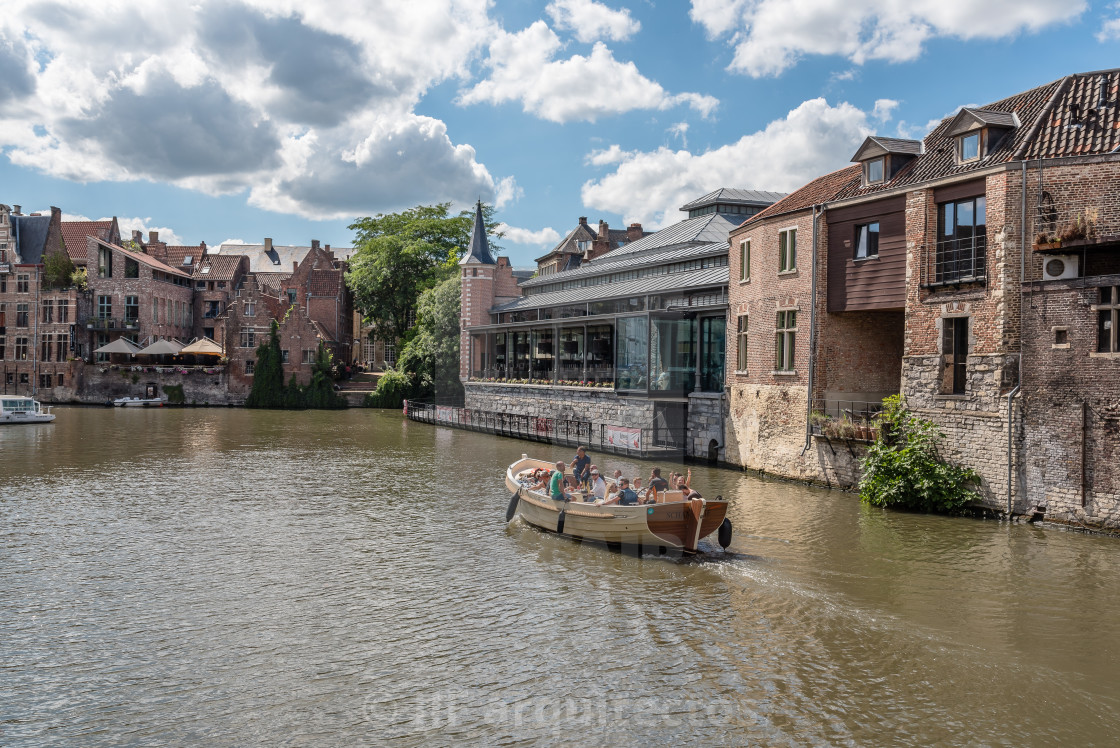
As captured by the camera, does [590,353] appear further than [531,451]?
Yes

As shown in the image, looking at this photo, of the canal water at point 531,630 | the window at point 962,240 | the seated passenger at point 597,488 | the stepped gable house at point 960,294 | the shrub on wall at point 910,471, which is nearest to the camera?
the canal water at point 531,630

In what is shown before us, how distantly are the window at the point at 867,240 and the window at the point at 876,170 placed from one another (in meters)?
1.33

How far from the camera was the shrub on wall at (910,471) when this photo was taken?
→ 2031 cm

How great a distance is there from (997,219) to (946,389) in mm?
4355

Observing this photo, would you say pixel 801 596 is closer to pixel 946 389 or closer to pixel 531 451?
pixel 946 389

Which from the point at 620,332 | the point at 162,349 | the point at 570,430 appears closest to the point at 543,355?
the point at 570,430

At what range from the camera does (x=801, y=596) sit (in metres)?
14.0

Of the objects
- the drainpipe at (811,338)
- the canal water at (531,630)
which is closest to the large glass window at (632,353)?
the drainpipe at (811,338)

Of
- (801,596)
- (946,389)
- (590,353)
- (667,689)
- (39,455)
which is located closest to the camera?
(667,689)

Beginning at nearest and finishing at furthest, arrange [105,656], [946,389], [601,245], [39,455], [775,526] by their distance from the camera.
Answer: [105,656], [775,526], [946,389], [39,455], [601,245]

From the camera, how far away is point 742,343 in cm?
2947

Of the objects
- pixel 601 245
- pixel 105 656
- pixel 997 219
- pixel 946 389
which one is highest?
pixel 601 245

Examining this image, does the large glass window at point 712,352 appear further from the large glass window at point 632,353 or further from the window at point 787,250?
the window at point 787,250

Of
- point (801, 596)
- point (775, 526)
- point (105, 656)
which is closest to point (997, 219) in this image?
point (775, 526)
